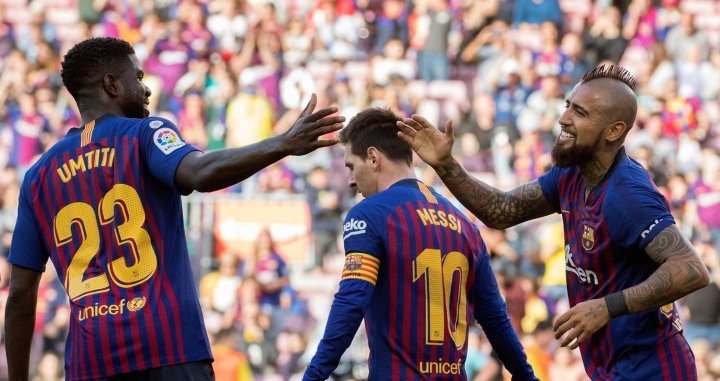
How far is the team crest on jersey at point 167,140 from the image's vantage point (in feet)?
15.0

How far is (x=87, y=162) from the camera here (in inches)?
187

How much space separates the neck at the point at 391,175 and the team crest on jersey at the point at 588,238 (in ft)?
2.96

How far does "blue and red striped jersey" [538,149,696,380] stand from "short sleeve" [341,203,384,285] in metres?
0.99

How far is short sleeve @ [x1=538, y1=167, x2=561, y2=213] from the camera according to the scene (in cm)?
561

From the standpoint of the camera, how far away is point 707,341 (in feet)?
41.0

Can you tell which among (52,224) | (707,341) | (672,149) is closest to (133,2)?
(672,149)

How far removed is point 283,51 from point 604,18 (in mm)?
4905

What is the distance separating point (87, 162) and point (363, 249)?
51.6 inches

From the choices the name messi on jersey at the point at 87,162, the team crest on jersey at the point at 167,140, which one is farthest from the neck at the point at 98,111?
the team crest on jersey at the point at 167,140

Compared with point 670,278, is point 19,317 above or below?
above

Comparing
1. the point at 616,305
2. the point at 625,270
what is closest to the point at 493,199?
the point at 625,270

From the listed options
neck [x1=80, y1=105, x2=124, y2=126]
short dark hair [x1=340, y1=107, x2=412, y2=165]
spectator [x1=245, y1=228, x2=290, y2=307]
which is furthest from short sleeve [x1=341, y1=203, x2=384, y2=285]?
spectator [x1=245, y1=228, x2=290, y2=307]

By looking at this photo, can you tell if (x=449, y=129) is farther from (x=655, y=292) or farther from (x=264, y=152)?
(x=264, y=152)

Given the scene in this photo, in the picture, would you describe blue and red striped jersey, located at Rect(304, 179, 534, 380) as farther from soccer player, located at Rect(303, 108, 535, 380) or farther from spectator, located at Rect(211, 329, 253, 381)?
spectator, located at Rect(211, 329, 253, 381)
